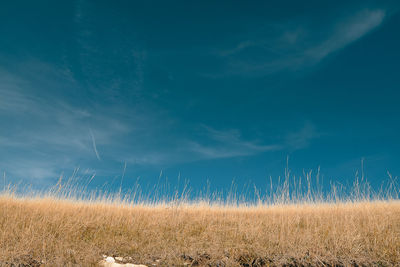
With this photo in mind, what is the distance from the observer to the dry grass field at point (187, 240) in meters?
5.77

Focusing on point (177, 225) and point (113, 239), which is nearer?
point (113, 239)

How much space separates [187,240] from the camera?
7.19 metres

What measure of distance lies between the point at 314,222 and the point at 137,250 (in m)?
5.21

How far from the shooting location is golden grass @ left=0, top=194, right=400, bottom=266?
18.9 feet

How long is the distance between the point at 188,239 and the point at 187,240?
6 cm

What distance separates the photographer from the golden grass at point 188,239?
5773 mm

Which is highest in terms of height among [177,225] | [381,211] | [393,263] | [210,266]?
[381,211]

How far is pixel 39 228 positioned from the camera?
7613 millimetres

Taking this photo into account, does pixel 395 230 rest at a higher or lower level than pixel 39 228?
higher

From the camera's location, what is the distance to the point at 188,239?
724cm

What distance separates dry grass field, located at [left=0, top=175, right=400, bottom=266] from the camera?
5766 millimetres

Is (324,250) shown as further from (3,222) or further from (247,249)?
(3,222)

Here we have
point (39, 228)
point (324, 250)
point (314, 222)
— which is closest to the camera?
point (324, 250)

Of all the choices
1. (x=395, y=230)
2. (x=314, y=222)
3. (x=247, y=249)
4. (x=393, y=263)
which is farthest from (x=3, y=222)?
(x=395, y=230)
